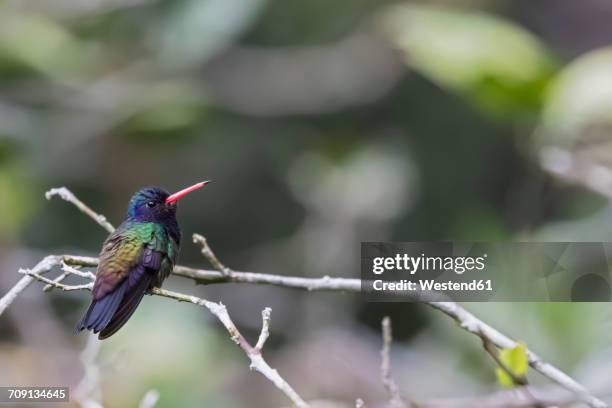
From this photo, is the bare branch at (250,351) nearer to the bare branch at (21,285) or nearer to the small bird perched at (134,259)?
the small bird perched at (134,259)

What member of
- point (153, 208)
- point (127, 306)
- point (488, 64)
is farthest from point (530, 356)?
point (488, 64)

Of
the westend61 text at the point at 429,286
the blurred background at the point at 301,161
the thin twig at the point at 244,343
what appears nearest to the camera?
the thin twig at the point at 244,343

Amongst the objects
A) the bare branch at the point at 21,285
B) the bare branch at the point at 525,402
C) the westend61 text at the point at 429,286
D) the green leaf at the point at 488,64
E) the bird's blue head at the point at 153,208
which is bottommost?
the bare branch at the point at 525,402

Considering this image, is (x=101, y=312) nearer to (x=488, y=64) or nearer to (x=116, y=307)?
(x=116, y=307)

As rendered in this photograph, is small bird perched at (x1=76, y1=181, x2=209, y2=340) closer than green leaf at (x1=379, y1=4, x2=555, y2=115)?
Yes

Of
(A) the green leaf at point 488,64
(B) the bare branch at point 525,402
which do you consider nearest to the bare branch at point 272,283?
(B) the bare branch at point 525,402

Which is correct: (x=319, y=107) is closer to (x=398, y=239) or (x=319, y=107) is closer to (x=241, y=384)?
(x=398, y=239)

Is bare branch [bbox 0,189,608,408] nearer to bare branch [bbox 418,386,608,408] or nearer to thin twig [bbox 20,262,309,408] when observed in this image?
thin twig [bbox 20,262,309,408]

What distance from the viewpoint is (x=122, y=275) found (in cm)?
213

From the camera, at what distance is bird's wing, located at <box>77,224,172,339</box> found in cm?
187

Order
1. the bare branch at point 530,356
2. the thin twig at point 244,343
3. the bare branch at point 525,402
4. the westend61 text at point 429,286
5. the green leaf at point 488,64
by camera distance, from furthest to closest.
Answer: the green leaf at point 488,64 < the westend61 text at point 429,286 < the bare branch at point 530,356 < the thin twig at point 244,343 < the bare branch at point 525,402

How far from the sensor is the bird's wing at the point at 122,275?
1.87 metres

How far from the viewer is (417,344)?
20.2 feet

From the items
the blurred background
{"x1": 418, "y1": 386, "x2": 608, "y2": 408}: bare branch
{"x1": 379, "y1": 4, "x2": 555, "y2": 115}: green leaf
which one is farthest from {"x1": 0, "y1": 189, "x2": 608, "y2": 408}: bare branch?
{"x1": 379, "y1": 4, "x2": 555, "y2": 115}: green leaf
